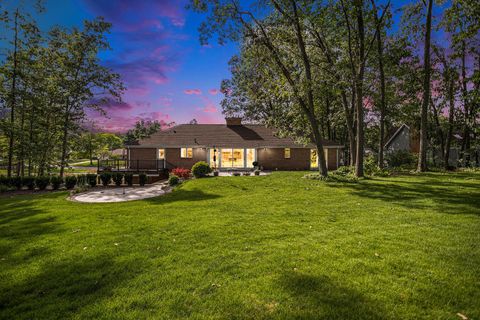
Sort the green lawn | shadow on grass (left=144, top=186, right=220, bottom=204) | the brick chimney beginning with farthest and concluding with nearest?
the brick chimney → shadow on grass (left=144, top=186, right=220, bottom=204) → the green lawn

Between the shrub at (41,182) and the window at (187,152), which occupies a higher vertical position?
the window at (187,152)

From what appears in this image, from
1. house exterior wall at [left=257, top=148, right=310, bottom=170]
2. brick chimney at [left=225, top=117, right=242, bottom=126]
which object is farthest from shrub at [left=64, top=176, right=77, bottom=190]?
brick chimney at [left=225, top=117, right=242, bottom=126]

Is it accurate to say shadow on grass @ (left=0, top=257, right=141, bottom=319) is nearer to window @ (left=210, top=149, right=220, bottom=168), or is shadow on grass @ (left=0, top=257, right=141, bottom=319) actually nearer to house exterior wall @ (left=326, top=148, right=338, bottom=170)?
window @ (left=210, top=149, right=220, bottom=168)

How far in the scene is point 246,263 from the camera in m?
4.27

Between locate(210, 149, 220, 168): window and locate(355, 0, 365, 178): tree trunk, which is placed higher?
locate(355, 0, 365, 178): tree trunk

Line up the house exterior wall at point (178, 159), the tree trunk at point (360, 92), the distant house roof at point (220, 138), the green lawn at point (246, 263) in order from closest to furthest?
the green lawn at point (246, 263), the tree trunk at point (360, 92), the house exterior wall at point (178, 159), the distant house roof at point (220, 138)

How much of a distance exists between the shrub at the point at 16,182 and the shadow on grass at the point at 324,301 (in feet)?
61.5

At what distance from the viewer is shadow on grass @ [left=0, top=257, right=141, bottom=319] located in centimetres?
317

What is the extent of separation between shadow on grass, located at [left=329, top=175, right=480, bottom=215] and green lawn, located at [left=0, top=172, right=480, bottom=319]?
0.65 feet

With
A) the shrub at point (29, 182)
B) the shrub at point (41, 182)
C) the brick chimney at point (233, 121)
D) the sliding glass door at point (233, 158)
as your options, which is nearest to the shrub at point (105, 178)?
the shrub at point (41, 182)

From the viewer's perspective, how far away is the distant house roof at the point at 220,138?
1062 inches

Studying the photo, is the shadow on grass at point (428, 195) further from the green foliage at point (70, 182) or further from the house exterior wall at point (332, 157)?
the green foliage at point (70, 182)

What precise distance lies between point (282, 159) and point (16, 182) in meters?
22.5

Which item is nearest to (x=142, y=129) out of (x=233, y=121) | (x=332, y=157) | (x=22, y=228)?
(x=233, y=121)
